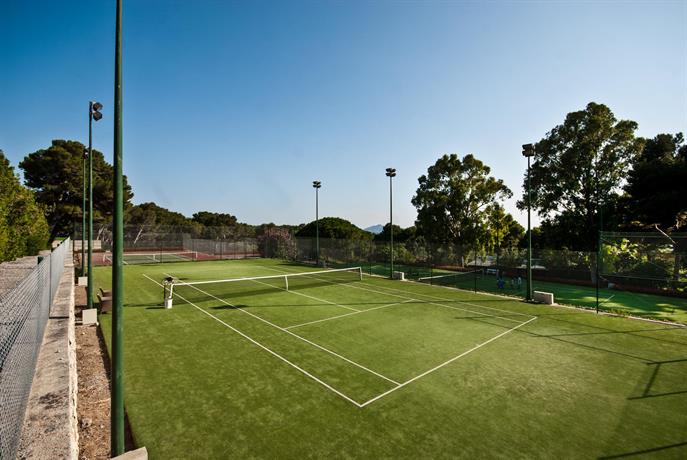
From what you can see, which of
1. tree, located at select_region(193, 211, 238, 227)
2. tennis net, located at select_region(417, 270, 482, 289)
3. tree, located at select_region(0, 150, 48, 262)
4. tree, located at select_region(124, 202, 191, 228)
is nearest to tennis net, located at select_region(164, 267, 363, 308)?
tennis net, located at select_region(417, 270, 482, 289)

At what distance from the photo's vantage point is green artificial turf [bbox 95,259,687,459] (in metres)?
5.52

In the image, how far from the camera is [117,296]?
13.8 ft

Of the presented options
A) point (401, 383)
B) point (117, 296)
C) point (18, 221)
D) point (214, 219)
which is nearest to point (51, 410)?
point (117, 296)

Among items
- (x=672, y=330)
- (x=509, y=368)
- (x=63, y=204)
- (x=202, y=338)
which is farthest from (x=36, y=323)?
(x=63, y=204)

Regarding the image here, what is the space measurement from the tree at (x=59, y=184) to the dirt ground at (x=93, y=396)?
1781 inches

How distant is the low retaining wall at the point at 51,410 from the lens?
3715 mm

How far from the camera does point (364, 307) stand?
50.3 feet

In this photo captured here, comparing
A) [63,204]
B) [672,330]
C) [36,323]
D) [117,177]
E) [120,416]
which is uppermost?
[63,204]

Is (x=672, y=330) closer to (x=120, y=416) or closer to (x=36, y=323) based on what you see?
(x=120, y=416)

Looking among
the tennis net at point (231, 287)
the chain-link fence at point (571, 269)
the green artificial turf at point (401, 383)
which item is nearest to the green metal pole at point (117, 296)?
the green artificial turf at point (401, 383)

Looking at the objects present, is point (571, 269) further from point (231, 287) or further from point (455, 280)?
point (231, 287)

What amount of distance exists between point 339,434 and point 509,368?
5341 mm

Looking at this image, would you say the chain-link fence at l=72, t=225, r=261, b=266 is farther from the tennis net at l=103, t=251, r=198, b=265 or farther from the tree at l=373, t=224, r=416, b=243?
the tree at l=373, t=224, r=416, b=243

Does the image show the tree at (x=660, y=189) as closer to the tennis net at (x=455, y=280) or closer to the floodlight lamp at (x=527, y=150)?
the tennis net at (x=455, y=280)
